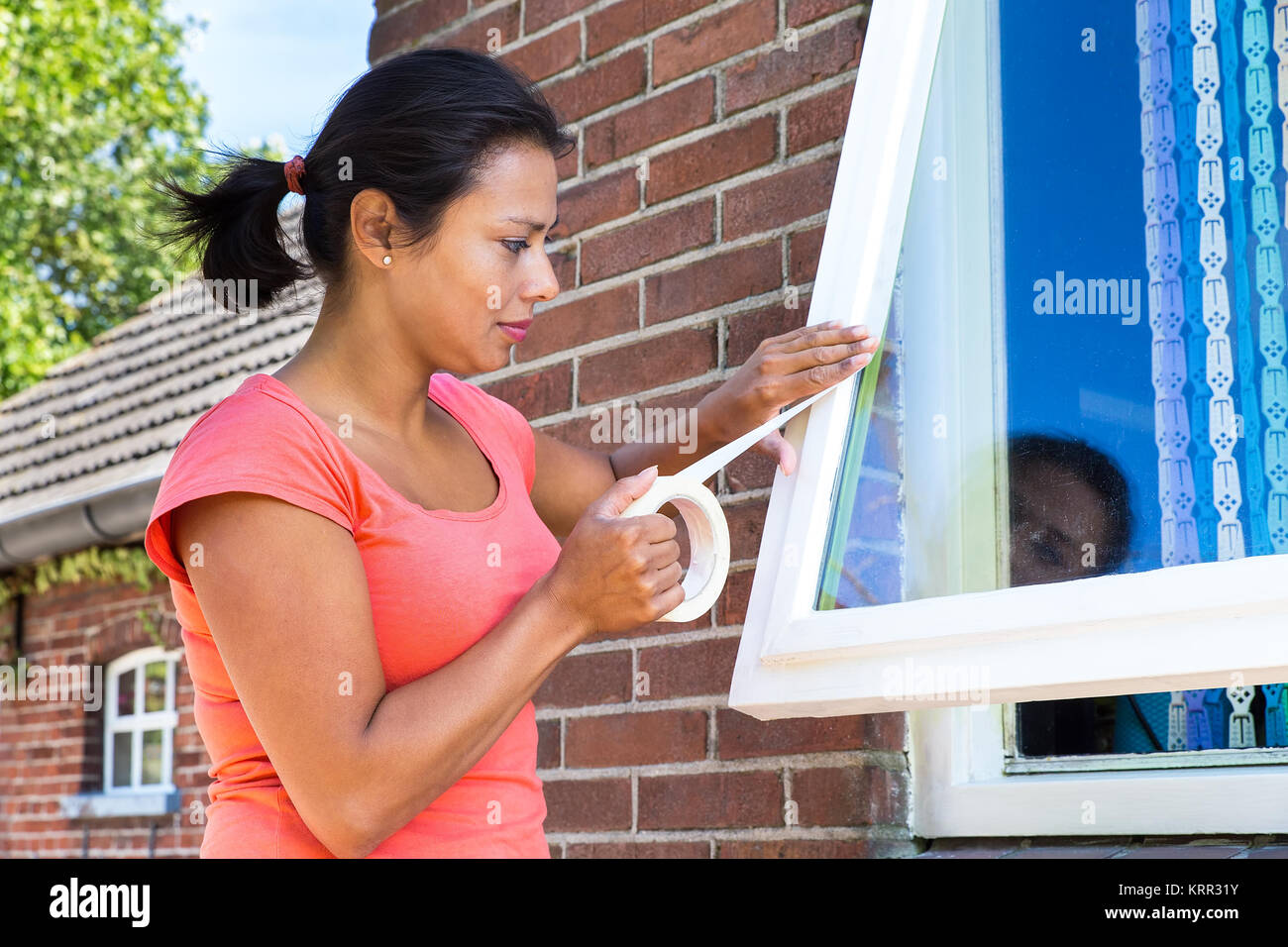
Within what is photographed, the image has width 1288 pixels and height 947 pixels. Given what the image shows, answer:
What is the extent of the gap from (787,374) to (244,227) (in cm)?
81

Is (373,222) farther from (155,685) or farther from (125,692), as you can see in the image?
(125,692)

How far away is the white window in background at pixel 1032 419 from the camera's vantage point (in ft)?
5.06

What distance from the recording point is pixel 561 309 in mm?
2721

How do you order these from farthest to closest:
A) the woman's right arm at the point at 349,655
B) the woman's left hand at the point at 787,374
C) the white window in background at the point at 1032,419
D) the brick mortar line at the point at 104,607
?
the brick mortar line at the point at 104,607 → the woman's left hand at the point at 787,374 → the white window in background at the point at 1032,419 → the woman's right arm at the point at 349,655

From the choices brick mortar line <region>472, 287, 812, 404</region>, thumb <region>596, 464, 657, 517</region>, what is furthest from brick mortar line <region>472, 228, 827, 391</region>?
thumb <region>596, 464, 657, 517</region>

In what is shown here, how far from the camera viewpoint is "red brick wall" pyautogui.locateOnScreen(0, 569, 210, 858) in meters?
7.30

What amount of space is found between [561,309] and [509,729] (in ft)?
3.99

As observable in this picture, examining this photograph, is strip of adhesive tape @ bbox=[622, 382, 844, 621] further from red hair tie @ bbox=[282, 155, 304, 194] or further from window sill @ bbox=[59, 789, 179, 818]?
window sill @ bbox=[59, 789, 179, 818]

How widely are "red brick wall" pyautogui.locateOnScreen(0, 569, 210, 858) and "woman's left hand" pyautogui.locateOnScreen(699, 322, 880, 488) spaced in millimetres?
5872

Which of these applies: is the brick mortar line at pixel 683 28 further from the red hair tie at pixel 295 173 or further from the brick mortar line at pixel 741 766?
the brick mortar line at pixel 741 766

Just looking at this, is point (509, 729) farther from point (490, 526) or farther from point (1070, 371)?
point (1070, 371)

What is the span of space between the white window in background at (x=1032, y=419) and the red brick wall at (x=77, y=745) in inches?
238
